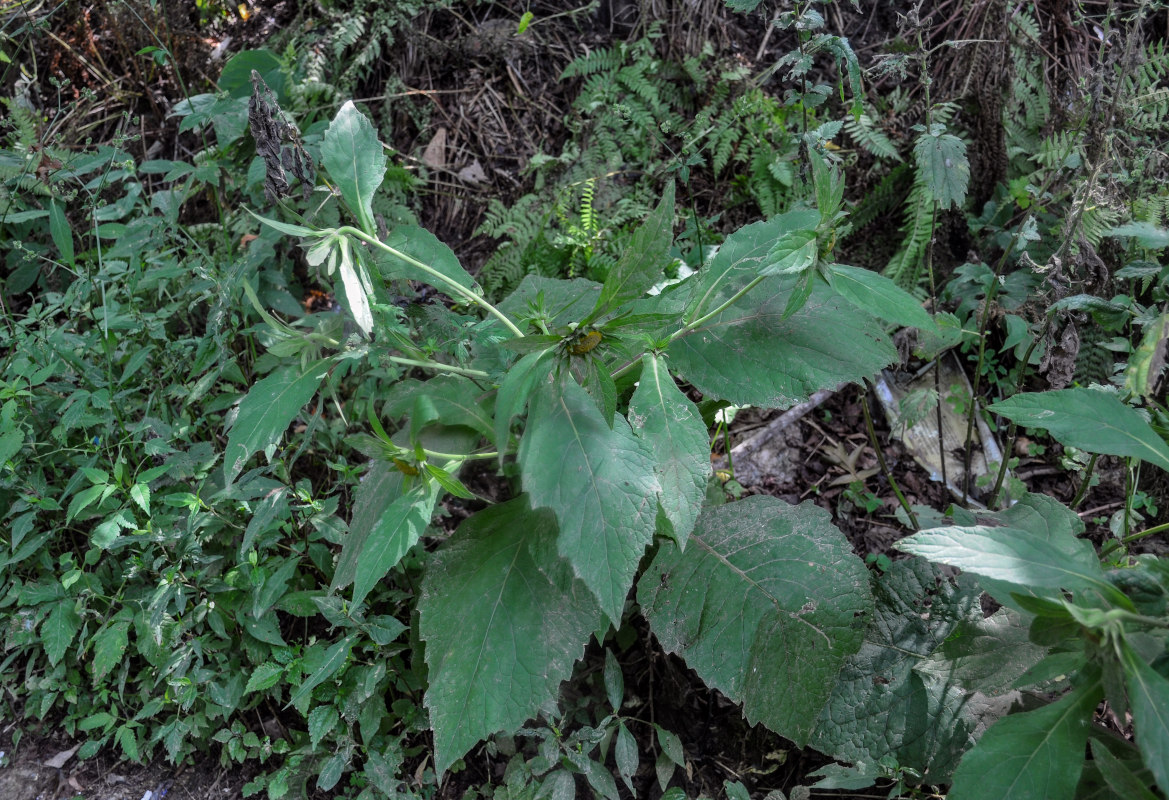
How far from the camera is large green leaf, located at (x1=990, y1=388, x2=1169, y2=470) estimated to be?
1.68 meters

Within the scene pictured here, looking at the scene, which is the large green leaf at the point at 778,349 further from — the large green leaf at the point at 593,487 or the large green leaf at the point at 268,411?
the large green leaf at the point at 268,411

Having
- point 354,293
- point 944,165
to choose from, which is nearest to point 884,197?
point 944,165

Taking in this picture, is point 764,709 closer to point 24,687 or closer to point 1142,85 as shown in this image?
point 24,687

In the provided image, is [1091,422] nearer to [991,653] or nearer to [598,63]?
[991,653]

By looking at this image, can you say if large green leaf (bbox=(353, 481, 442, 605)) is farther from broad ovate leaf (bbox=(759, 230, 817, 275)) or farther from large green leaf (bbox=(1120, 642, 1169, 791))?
large green leaf (bbox=(1120, 642, 1169, 791))

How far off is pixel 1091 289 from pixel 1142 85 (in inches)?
45.6

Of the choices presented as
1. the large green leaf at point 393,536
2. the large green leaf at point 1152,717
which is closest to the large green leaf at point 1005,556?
the large green leaf at point 1152,717

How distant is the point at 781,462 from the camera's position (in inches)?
121

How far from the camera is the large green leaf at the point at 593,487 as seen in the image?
1.70 m

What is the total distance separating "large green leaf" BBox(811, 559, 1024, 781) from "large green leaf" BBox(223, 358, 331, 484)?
1.70m

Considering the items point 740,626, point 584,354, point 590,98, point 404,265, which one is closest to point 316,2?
point 590,98

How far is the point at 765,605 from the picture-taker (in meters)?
2.12

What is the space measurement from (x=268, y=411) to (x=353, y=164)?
0.71 meters

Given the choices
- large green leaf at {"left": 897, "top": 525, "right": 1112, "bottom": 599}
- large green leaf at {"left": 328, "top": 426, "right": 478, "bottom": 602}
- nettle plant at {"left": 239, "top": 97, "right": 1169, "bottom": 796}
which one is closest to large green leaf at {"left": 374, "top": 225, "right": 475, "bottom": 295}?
nettle plant at {"left": 239, "top": 97, "right": 1169, "bottom": 796}
